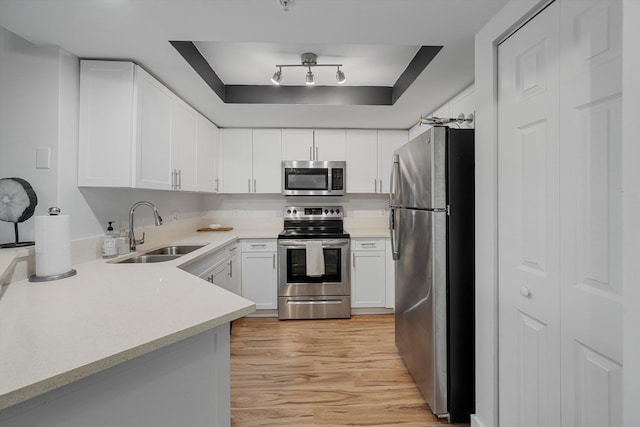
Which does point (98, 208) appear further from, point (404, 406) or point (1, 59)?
point (404, 406)

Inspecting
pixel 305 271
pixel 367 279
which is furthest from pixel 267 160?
pixel 367 279

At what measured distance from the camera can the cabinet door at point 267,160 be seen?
3412 millimetres

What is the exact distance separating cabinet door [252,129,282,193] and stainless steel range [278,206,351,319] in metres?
0.75

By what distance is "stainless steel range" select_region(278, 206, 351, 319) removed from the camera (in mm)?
3029

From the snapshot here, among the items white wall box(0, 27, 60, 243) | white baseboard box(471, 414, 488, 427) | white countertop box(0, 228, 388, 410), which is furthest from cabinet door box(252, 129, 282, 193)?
white baseboard box(471, 414, 488, 427)

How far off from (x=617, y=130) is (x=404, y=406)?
1.80 metres

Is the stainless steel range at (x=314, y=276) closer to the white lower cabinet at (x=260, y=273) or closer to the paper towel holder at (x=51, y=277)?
the white lower cabinet at (x=260, y=273)

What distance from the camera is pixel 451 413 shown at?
5.32ft

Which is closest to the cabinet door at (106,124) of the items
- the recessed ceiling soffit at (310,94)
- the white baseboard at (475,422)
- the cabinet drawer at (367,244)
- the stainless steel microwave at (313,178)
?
the recessed ceiling soffit at (310,94)

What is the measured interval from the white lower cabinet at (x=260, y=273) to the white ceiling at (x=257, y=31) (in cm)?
167

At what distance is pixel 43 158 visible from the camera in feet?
5.32

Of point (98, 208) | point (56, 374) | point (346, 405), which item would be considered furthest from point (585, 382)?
point (98, 208)

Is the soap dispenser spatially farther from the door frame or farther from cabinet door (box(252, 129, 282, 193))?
the door frame

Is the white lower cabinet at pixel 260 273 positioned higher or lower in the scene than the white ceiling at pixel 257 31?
lower
